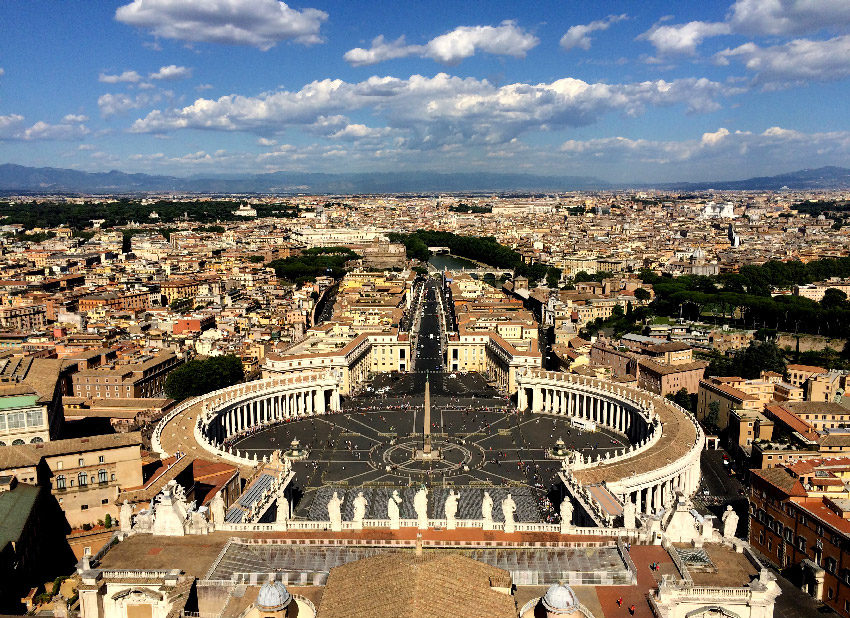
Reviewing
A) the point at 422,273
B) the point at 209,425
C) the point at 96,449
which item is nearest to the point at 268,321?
the point at 209,425

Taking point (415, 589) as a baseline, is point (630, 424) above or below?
below

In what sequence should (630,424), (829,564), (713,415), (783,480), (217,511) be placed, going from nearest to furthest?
(217,511)
(829,564)
(783,480)
(630,424)
(713,415)

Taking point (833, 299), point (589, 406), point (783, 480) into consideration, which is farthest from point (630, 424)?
point (833, 299)

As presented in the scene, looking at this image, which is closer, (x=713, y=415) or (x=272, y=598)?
(x=272, y=598)

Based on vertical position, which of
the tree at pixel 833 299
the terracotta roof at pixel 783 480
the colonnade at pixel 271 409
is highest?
the tree at pixel 833 299

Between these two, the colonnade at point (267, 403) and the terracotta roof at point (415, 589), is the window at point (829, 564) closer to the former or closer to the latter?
the terracotta roof at point (415, 589)

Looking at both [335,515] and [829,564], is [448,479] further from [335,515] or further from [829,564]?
[829,564]

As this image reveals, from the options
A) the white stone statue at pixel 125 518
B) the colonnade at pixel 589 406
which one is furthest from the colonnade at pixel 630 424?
the white stone statue at pixel 125 518

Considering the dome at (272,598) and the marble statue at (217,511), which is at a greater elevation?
the dome at (272,598)
